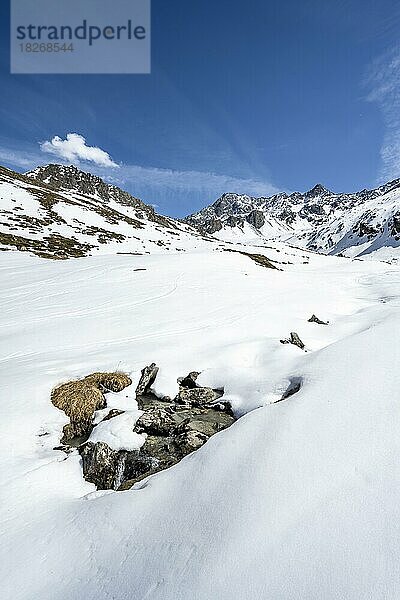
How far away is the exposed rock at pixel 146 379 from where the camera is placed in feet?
29.6

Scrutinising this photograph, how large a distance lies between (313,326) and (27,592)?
12.4 meters

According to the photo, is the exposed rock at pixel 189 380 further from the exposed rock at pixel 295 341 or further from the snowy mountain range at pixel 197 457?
the exposed rock at pixel 295 341

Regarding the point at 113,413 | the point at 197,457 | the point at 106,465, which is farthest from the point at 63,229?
the point at 197,457

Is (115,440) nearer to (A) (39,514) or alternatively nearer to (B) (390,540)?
(A) (39,514)

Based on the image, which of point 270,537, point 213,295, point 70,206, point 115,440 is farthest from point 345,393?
point 70,206

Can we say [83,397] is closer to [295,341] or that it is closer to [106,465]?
[106,465]

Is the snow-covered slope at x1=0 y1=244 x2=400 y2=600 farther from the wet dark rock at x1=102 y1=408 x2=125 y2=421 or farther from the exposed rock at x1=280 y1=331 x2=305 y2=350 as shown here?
the exposed rock at x1=280 y1=331 x2=305 y2=350

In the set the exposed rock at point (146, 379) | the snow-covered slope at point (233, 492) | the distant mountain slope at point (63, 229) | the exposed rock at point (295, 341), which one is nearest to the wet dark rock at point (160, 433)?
the exposed rock at point (146, 379)

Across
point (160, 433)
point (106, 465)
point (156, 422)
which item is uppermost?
point (156, 422)

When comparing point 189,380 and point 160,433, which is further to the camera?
point 189,380

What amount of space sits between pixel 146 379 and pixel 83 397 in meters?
1.83

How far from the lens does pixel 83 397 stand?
8.19m

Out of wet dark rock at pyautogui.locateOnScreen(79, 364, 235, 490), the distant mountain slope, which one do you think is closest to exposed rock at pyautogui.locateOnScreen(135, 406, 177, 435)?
wet dark rock at pyautogui.locateOnScreen(79, 364, 235, 490)

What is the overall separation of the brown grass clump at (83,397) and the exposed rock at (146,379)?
0.38 m
